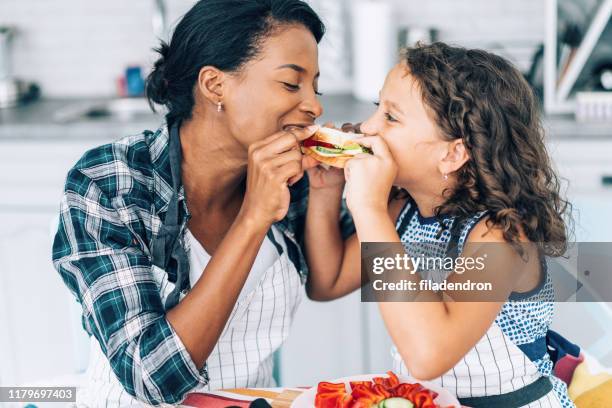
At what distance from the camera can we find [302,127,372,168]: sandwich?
54.5 inches

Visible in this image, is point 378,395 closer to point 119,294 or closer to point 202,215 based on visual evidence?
point 119,294

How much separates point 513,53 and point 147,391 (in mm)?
1915

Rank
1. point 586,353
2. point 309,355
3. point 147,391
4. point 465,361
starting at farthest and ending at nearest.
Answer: point 309,355 < point 586,353 < point 465,361 < point 147,391

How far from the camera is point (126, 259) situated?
4.12 feet

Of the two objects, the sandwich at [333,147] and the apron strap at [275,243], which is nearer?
the sandwich at [333,147]

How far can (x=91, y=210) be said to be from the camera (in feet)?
4.25

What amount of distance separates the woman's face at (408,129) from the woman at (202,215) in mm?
142

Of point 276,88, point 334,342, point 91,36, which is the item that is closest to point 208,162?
point 276,88

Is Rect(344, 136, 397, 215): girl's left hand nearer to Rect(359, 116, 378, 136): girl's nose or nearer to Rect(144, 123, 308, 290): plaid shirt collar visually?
Rect(359, 116, 378, 136): girl's nose

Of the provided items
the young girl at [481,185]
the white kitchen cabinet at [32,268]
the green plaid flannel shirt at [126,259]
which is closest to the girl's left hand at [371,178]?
the young girl at [481,185]

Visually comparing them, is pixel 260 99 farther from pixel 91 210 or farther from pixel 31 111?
pixel 31 111

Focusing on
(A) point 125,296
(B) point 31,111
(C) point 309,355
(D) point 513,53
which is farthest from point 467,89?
(B) point 31,111

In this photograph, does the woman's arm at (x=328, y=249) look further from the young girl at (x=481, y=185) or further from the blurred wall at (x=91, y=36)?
the blurred wall at (x=91, y=36)

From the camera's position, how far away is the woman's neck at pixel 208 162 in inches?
57.6
